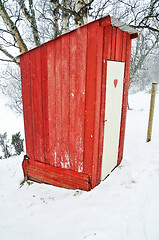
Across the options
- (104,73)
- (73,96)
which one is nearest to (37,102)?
(73,96)

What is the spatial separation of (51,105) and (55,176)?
135cm

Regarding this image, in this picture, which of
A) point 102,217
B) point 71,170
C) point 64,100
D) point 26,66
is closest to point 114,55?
point 64,100

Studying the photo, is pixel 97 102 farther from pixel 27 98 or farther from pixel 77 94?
pixel 27 98

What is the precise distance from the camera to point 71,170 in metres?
2.74

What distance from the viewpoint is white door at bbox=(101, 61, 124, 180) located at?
252cm

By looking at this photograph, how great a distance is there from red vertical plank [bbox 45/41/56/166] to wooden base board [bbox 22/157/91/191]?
0.68ft

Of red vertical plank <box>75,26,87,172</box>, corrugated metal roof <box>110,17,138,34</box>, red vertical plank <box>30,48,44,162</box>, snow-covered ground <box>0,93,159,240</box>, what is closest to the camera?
snow-covered ground <box>0,93,159,240</box>

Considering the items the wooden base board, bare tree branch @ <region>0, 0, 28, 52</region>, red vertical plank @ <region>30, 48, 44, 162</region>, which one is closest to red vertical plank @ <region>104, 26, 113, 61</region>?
red vertical plank @ <region>30, 48, 44, 162</region>

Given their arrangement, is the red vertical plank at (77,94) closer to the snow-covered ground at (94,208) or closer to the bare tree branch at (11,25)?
the snow-covered ground at (94,208)

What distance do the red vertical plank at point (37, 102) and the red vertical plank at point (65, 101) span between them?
531 millimetres

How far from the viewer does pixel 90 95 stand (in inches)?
89.3

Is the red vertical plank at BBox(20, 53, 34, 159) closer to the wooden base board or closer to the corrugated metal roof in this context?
the wooden base board

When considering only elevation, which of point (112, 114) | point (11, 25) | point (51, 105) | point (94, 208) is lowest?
point (94, 208)

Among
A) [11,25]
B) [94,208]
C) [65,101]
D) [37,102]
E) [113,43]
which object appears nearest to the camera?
[94,208]
